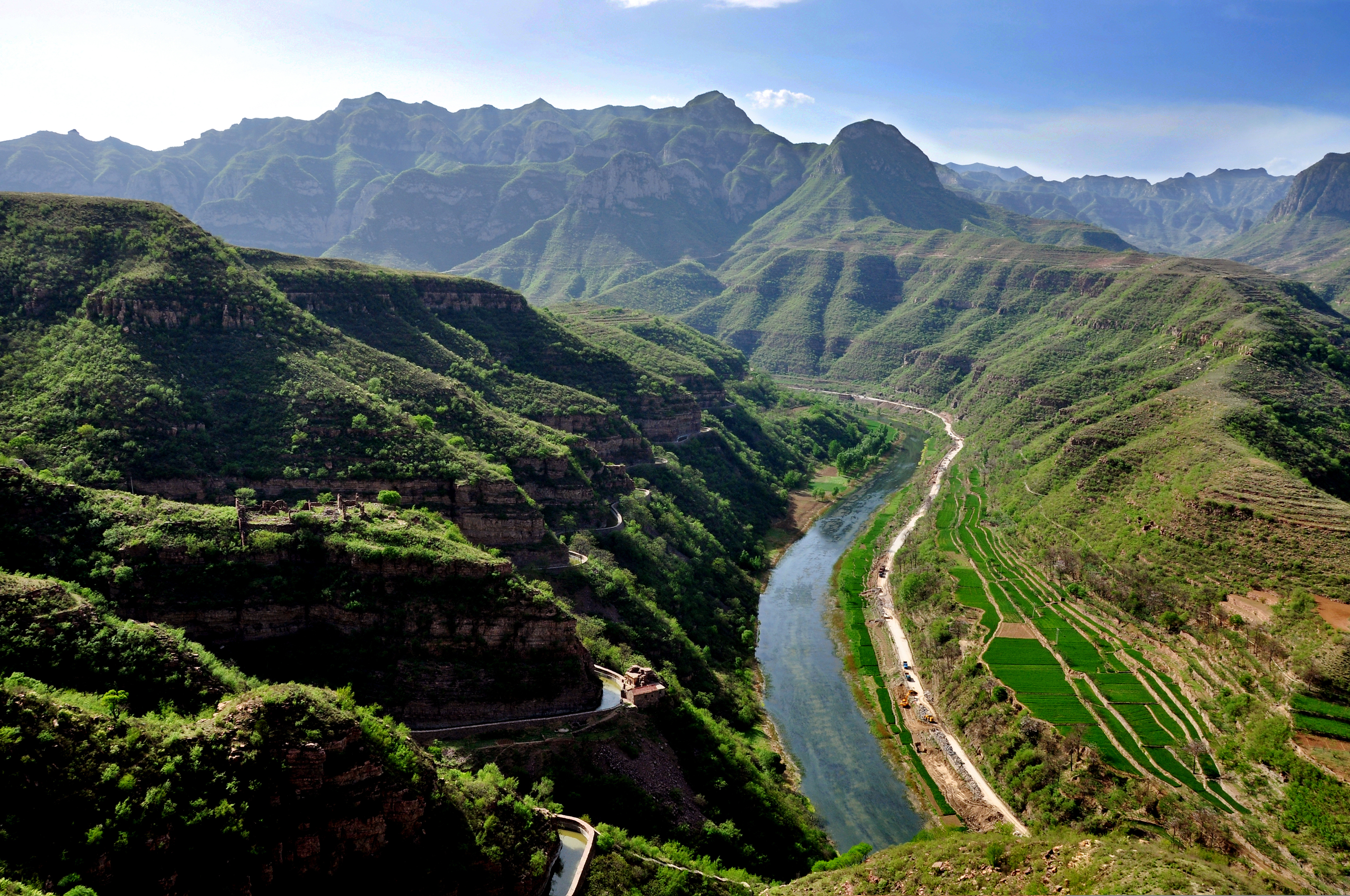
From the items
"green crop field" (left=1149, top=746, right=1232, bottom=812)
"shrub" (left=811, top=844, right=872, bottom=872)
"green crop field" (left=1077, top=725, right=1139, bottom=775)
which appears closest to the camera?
"shrub" (left=811, top=844, right=872, bottom=872)

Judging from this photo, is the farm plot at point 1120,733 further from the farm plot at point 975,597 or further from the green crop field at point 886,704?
the green crop field at point 886,704

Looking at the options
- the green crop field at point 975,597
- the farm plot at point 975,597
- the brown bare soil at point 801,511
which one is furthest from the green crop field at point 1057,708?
the brown bare soil at point 801,511

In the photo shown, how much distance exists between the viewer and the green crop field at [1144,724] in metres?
75.8

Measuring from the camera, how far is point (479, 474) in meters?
81.8

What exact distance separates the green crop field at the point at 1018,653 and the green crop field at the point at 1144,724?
8841 mm

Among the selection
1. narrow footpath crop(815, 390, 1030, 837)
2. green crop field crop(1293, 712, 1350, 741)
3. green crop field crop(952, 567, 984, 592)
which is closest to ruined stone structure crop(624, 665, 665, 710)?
narrow footpath crop(815, 390, 1030, 837)

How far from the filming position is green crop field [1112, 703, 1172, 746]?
249 feet

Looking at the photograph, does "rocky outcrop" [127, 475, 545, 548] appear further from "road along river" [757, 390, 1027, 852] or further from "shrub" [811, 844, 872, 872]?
"shrub" [811, 844, 872, 872]

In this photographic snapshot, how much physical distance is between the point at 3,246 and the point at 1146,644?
425 ft

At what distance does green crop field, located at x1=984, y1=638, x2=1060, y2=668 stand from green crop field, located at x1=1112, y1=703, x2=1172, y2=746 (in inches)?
348

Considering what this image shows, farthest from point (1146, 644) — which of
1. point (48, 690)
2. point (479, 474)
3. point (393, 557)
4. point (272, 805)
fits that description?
point (48, 690)

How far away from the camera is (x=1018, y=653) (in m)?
91.6

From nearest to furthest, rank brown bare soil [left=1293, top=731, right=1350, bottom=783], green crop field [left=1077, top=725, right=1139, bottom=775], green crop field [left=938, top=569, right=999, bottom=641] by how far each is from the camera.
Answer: brown bare soil [left=1293, top=731, right=1350, bottom=783] < green crop field [left=1077, top=725, right=1139, bottom=775] < green crop field [left=938, top=569, right=999, bottom=641]

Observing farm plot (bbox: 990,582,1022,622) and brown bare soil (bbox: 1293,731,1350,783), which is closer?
brown bare soil (bbox: 1293,731,1350,783)
